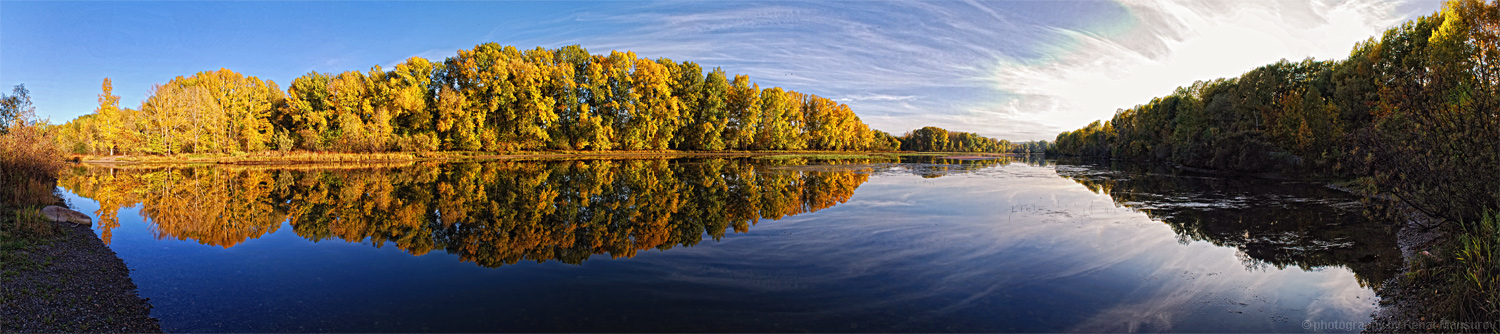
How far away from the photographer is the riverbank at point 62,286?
4949 millimetres

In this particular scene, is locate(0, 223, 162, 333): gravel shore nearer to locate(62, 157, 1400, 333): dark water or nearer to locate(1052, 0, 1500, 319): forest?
locate(62, 157, 1400, 333): dark water

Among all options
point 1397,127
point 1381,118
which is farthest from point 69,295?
point 1381,118

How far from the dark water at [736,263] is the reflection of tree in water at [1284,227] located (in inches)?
3.3

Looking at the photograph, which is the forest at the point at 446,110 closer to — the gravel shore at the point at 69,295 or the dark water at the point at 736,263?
the dark water at the point at 736,263

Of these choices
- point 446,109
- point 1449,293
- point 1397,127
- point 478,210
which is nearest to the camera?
point 1449,293

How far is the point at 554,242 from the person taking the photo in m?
9.13

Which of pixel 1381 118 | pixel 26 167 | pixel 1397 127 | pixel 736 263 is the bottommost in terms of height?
pixel 736 263

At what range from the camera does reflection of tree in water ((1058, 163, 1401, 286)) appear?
8.34 meters

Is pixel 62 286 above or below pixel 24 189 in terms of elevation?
below

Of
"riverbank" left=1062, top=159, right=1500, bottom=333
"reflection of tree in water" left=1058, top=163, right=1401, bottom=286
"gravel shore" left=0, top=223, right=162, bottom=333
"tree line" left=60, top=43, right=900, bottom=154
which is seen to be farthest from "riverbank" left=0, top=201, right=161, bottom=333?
"tree line" left=60, top=43, right=900, bottom=154

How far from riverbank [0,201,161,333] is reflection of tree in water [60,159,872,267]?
1641 millimetres

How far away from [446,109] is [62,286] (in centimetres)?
4234

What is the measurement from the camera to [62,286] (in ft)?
19.7

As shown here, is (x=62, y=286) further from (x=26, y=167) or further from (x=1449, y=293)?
(x=26, y=167)
